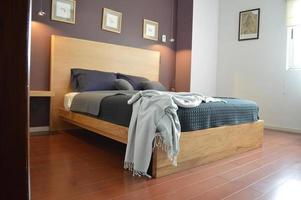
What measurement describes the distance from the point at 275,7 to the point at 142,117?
13.3 ft

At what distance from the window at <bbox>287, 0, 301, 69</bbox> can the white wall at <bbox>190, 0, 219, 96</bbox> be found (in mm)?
1563

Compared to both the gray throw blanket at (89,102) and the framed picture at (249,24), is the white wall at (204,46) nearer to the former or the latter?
the framed picture at (249,24)

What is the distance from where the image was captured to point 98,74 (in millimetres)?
3785

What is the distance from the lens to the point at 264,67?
4.76 m

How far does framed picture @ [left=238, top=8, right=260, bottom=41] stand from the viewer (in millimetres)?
4859

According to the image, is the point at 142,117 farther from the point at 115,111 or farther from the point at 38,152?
the point at 38,152

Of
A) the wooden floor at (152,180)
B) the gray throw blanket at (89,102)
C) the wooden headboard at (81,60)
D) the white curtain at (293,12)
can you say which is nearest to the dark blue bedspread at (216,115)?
the wooden floor at (152,180)

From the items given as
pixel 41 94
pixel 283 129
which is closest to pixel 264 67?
pixel 283 129

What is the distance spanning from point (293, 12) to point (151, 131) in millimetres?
3985

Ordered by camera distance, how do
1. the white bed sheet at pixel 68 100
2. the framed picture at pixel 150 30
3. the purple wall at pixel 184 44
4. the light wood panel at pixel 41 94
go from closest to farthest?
the light wood panel at pixel 41 94 < the white bed sheet at pixel 68 100 < the framed picture at pixel 150 30 < the purple wall at pixel 184 44

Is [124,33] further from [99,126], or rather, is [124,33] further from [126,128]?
[126,128]

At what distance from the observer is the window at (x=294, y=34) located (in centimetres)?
426

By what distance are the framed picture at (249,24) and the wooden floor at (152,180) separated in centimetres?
293
